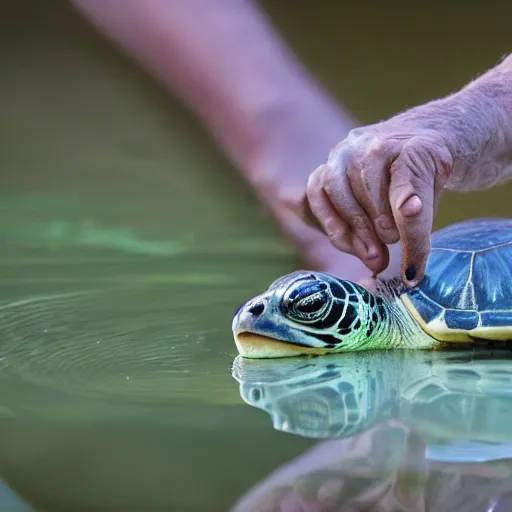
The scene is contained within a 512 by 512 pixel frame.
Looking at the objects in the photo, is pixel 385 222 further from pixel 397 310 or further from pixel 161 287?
pixel 161 287

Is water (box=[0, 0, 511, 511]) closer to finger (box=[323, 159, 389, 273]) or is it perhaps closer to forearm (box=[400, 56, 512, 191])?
finger (box=[323, 159, 389, 273])

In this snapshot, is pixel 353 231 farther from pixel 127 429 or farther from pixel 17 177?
pixel 17 177

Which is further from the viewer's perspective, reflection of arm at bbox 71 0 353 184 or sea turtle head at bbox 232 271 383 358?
reflection of arm at bbox 71 0 353 184

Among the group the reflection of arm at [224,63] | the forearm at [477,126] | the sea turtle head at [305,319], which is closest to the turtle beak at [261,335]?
the sea turtle head at [305,319]

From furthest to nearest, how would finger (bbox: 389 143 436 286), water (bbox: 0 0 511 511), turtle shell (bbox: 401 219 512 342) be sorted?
turtle shell (bbox: 401 219 512 342) → finger (bbox: 389 143 436 286) → water (bbox: 0 0 511 511)

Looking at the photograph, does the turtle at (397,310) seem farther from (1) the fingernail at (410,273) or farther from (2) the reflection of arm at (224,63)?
(2) the reflection of arm at (224,63)

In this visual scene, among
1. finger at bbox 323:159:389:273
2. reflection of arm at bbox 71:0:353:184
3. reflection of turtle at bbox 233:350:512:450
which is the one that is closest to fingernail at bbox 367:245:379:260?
finger at bbox 323:159:389:273

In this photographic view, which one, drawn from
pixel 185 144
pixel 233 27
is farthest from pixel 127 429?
pixel 185 144

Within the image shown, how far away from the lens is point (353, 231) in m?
1.09

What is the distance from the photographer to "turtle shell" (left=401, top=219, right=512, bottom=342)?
107 cm

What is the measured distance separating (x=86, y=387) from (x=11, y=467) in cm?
22

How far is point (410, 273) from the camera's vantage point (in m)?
1.11

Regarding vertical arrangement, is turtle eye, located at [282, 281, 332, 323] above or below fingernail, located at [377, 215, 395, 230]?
below

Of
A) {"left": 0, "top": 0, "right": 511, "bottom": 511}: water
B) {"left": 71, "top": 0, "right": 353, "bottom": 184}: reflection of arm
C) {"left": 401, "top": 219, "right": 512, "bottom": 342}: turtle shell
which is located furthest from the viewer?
{"left": 71, "top": 0, "right": 353, "bottom": 184}: reflection of arm
